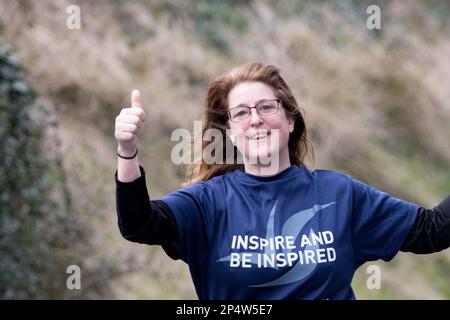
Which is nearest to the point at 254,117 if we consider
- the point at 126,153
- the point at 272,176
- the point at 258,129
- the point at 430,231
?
the point at 258,129

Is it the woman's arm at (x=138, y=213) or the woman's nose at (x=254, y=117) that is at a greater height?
the woman's nose at (x=254, y=117)

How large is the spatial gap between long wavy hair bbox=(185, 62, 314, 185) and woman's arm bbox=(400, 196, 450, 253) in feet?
1.94

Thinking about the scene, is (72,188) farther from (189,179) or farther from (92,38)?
(189,179)

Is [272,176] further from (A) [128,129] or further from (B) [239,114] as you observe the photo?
(A) [128,129]

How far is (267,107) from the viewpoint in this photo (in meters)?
3.21

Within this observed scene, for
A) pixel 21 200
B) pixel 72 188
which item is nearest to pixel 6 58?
pixel 21 200

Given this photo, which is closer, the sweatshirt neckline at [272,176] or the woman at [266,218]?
the woman at [266,218]

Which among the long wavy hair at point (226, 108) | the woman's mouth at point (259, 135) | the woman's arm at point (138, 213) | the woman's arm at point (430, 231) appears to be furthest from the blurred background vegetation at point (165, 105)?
the woman's arm at point (430, 231)

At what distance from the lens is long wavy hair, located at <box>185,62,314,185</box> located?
3.28m

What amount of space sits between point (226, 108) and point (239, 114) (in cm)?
17

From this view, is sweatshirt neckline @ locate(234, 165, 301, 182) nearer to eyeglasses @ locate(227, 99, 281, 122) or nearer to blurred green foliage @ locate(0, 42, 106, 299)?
eyeglasses @ locate(227, 99, 281, 122)

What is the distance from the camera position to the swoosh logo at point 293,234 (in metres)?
2.89

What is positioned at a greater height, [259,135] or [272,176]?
[259,135]

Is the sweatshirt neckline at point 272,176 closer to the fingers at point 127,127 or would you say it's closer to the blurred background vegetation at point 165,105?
the fingers at point 127,127
